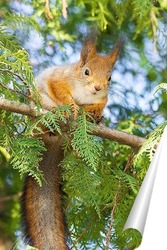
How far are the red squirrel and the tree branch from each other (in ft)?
0.26

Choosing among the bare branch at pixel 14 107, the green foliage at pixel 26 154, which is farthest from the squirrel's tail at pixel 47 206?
the bare branch at pixel 14 107

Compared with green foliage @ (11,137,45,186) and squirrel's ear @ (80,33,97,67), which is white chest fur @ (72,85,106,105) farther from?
green foliage @ (11,137,45,186)

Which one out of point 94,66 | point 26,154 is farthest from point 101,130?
point 94,66

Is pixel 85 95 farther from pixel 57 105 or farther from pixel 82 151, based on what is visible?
pixel 82 151

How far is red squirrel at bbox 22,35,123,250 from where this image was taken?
99.4 inches

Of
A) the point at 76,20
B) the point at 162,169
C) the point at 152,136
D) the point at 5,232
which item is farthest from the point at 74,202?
the point at 76,20

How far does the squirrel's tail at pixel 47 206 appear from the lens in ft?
8.16

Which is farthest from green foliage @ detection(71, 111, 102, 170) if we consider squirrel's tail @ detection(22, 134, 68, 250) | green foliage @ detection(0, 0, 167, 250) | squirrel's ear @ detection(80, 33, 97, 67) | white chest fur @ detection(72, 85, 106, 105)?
squirrel's ear @ detection(80, 33, 97, 67)

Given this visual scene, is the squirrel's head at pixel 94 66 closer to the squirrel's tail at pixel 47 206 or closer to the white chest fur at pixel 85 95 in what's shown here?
the white chest fur at pixel 85 95

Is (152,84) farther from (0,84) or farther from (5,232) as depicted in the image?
(0,84)

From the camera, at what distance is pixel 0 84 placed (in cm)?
235

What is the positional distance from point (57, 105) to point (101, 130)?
1.17 feet

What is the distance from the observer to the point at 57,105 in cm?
279

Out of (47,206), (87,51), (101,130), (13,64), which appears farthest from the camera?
(87,51)
